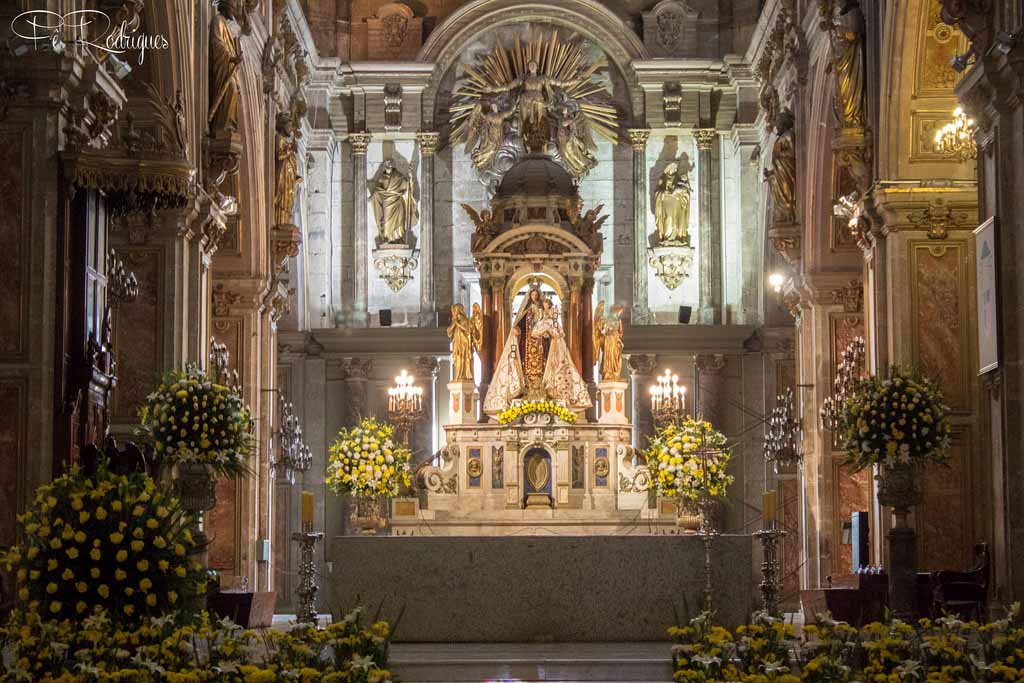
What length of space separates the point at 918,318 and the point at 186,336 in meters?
8.22

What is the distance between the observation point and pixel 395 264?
32062 mm

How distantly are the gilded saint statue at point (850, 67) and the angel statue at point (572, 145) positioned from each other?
11.7m

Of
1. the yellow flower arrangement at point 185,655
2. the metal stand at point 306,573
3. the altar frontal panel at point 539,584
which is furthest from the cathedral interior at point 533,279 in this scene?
the yellow flower arrangement at point 185,655

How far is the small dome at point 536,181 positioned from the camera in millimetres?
26594

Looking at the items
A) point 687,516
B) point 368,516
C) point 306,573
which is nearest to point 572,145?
point 687,516

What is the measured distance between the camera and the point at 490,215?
26422 mm

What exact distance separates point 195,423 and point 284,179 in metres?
10.2

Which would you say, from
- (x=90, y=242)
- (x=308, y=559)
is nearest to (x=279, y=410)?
(x=308, y=559)

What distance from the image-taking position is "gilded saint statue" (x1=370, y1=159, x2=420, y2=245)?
105ft

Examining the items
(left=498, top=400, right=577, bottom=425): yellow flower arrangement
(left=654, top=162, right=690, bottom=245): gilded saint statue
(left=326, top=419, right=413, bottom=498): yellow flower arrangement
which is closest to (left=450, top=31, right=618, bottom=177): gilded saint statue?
(left=654, top=162, right=690, bottom=245): gilded saint statue

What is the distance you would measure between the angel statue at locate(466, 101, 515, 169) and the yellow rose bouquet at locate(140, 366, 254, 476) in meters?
15.9

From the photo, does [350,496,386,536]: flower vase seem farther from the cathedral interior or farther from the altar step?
the altar step

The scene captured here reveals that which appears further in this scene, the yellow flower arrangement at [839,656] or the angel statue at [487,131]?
the angel statue at [487,131]
